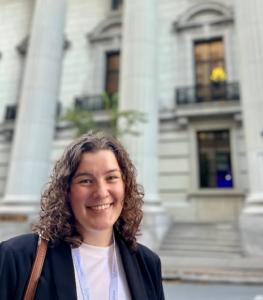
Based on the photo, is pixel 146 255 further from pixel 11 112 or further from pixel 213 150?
pixel 11 112

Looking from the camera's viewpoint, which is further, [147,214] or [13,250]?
[147,214]

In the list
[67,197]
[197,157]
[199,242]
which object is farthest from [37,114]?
[67,197]

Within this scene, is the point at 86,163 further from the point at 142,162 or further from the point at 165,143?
the point at 165,143

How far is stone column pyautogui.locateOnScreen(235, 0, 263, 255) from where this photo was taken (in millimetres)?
8883

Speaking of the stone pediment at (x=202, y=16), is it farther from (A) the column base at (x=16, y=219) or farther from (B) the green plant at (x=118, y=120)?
(A) the column base at (x=16, y=219)

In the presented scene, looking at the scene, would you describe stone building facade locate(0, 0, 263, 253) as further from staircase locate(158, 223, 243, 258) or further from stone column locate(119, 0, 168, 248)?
staircase locate(158, 223, 243, 258)

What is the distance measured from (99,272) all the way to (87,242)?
165 mm

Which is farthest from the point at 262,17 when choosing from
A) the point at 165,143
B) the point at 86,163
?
the point at 86,163

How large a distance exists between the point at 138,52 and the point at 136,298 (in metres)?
11.8

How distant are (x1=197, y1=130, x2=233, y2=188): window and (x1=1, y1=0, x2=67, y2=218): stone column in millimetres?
7935

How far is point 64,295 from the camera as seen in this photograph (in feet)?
3.83

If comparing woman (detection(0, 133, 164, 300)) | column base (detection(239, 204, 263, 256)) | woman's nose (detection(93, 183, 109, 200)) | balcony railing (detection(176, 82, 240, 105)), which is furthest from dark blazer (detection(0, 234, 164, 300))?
balcony railing (detection(176, 82, 240, 105))

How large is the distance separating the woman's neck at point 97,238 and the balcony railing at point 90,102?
14.8 m

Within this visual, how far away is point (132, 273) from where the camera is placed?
1381 millimetres
